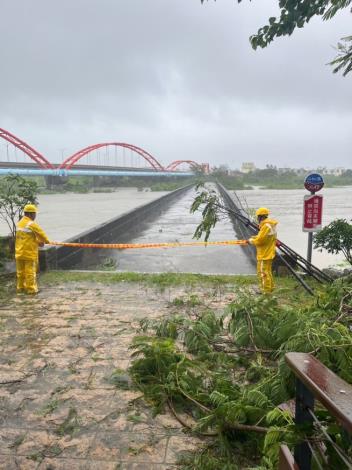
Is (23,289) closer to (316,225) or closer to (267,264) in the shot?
(267,264)

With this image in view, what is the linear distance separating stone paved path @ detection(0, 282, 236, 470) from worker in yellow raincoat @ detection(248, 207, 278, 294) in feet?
6.31

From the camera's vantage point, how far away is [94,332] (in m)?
4.41

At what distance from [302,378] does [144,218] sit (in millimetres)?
22038

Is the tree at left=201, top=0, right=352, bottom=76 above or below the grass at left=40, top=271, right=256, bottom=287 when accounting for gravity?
above

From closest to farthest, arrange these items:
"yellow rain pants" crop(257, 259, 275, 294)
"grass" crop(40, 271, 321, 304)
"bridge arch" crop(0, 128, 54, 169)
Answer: "yellow rain pants" crop(257, 259, 275, 294)
"grass" crop(40, 271, 321, 304)
"bridge arch" crop(0, 128, 54, 169)

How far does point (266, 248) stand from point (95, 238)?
23.2ft

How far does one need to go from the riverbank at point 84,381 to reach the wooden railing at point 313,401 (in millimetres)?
1188

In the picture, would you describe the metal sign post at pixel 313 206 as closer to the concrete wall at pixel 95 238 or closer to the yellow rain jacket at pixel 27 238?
the yellow rain jacket at pixel 27 238

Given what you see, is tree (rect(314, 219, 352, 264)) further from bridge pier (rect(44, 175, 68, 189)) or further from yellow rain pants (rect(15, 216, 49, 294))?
bridge pier (rect(44, 175, 68, 189))

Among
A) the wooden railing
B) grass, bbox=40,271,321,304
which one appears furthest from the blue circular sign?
the wooden railing

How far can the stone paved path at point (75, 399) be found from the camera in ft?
7.95

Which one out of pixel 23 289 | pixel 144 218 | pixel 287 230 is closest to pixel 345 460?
pixel 23 289

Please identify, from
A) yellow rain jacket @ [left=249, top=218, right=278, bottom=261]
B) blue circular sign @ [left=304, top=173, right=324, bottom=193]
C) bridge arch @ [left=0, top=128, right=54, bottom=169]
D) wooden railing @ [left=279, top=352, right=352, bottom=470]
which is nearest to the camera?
wooden railing @ [left=279, top=352, right=352, bottom=470]

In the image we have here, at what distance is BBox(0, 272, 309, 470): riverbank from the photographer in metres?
2.45
